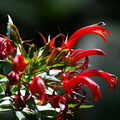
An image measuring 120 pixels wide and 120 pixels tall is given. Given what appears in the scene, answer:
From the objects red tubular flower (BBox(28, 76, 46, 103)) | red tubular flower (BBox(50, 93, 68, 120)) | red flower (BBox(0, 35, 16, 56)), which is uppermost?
red flower (BBox(0, 35, 16, 56))

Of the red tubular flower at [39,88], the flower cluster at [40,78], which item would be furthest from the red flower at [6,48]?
the red tubular flower at [39,88]

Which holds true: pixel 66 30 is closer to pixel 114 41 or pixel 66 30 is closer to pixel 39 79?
pixel 114 41

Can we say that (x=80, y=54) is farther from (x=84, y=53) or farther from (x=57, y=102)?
(x=57, y=102)

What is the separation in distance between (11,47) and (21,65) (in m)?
0.09

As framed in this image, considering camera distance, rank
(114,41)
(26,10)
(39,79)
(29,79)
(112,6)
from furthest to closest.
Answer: (112,6)
(114,41)
(26,10)
(29,79)
(39,79)

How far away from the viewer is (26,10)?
7.93ft

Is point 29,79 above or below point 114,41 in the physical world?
above

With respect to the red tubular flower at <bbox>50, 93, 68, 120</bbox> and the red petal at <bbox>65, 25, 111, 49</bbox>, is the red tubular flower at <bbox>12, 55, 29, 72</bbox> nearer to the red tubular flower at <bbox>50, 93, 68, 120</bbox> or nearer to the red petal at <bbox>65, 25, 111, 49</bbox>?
the red tubular flower at <bbox>50, 93, 68, 120</bbox>

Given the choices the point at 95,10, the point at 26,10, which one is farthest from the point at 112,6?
the point at 26,10

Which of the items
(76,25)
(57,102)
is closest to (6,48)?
(57,102)

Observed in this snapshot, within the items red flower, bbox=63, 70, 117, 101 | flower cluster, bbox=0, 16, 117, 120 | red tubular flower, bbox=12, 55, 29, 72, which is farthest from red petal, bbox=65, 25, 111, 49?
red tubular flower, bbox=12, 55, 29, 72

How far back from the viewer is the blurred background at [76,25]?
230cm

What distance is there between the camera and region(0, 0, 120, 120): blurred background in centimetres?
230

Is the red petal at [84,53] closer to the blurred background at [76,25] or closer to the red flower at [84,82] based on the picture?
the red flower at [84,82]
